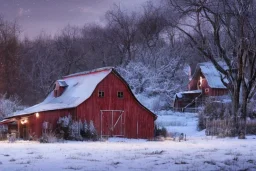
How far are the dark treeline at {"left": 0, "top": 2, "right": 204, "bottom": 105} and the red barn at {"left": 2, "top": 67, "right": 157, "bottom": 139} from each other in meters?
32.3

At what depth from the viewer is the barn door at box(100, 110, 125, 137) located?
38222mm

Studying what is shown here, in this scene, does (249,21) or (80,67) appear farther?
(80,67)

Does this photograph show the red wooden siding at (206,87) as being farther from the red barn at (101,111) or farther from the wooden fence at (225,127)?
the wooden fence at (225,127)

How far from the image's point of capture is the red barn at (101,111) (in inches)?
1462

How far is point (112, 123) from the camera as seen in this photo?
3856cm

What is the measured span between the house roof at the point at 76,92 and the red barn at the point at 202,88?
104 ft

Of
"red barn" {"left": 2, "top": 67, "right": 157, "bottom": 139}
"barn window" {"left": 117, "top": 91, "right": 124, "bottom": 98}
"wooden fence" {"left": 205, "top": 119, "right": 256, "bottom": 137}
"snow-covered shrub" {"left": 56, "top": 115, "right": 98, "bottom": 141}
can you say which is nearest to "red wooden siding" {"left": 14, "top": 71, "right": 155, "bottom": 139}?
"red barn" {"left": 2, "top": 67, "right": 157, "bottom": 139}

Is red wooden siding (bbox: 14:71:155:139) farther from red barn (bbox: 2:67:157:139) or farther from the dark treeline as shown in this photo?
the dark treeline

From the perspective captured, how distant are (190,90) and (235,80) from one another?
1782 inches

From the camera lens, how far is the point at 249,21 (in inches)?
1277

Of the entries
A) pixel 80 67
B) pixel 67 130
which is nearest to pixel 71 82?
pixel 67 130

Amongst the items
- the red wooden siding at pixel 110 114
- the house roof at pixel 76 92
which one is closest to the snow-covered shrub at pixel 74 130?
the red wooden siding at pixel 110 114

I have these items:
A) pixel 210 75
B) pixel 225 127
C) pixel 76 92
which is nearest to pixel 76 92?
pixel 76 92

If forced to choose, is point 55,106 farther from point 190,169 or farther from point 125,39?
point 125,39
